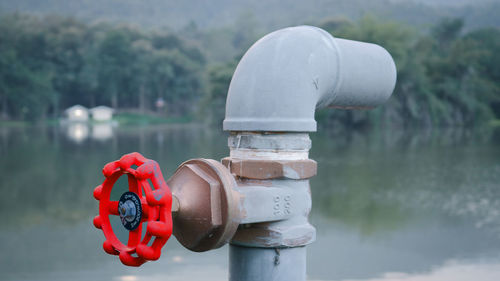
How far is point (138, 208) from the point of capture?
41.3 inches

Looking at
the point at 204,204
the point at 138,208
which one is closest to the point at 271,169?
the point at 204,204

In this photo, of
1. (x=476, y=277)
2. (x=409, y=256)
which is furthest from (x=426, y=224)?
(x=476, y=277)

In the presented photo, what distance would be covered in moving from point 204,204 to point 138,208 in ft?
0.45

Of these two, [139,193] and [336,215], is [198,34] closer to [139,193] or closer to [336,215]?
[336,215]

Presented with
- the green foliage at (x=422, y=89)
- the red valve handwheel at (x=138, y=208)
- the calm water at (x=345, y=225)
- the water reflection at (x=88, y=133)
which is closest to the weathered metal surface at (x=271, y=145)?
the red valve handwheel at (x=138, y=208)

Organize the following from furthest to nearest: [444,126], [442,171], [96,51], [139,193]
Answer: [96,51]
[444,126]
[442,171]
[139,193]

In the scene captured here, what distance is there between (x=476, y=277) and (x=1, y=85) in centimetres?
3917

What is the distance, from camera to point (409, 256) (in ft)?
15.5

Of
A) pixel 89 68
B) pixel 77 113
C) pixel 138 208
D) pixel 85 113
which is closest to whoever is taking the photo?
pixel 138 208

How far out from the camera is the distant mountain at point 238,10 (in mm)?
97625

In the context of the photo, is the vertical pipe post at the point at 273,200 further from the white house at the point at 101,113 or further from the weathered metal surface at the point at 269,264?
the white house at the point at 101,113

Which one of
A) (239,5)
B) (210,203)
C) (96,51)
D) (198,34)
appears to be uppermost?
(239,5)

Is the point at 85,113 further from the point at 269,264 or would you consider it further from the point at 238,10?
the point at 238,10

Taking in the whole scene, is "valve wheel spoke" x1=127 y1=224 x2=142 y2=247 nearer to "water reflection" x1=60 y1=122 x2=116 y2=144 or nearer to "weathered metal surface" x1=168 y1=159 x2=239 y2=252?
"weathered metal surface" x1=168 y1=159 x2=239 y2=252
